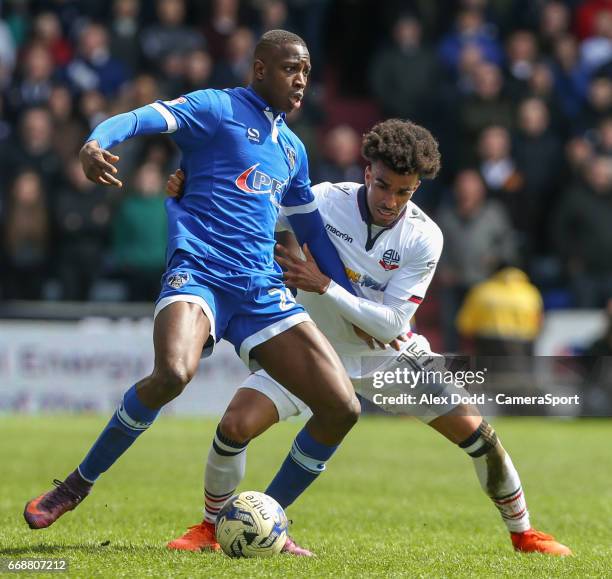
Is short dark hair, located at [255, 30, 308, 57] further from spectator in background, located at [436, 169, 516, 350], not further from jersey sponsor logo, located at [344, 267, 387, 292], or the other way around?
spectator in background, located at [436, 169, 516, 350]

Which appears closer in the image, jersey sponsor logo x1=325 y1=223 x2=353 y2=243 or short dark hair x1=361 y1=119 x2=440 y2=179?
short dark hair x1=361 y1=119 x2=440 y2=179

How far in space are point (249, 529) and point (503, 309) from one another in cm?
904

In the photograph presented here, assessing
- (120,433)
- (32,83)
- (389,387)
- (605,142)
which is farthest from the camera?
(32,83)

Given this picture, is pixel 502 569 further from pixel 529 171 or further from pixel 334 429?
pixel 529 171

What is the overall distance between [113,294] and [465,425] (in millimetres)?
9604

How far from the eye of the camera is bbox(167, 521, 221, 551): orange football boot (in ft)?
20.5

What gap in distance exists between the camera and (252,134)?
20.8ft

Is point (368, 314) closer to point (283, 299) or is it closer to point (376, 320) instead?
point (376, 320)

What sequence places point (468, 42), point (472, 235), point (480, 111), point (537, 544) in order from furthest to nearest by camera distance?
point (468, 42) → point (480, 111) → point (472, 235) → point (537, 544)

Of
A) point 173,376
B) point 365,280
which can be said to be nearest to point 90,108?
point 365,280

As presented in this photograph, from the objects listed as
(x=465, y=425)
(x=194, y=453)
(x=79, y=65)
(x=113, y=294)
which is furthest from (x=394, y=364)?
(x=79, y=65)

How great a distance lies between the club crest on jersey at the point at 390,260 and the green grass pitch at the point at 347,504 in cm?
148

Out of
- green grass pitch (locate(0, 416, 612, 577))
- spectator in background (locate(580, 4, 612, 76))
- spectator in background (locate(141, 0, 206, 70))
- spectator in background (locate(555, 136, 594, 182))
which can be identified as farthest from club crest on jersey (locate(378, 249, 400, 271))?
spectator in background (locate(580, 4, 612, 76))

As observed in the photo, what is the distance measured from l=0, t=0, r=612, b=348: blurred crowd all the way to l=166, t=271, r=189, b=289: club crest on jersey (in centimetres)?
882
